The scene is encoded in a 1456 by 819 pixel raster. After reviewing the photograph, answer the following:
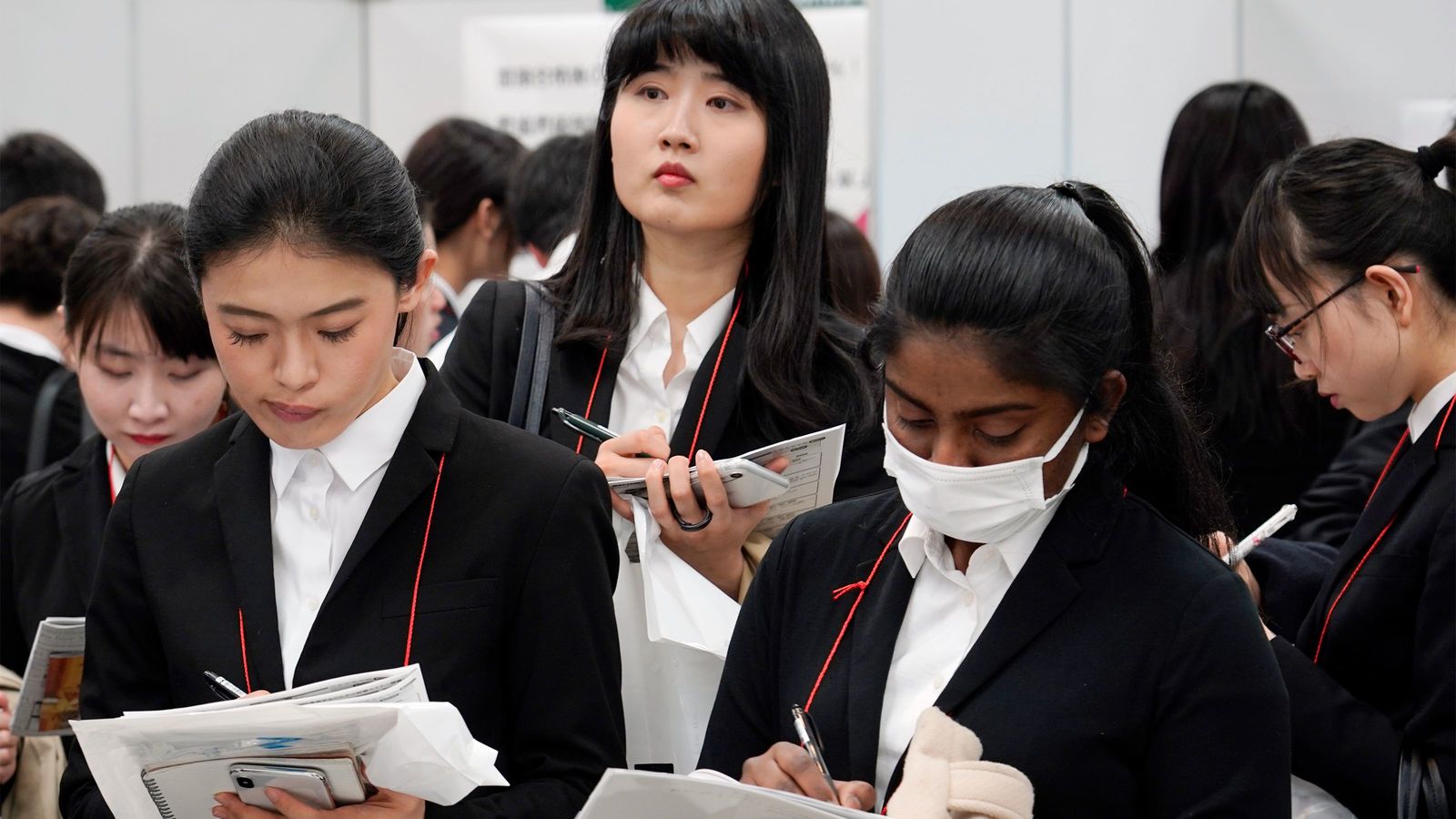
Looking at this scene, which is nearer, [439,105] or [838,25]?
[838,25]

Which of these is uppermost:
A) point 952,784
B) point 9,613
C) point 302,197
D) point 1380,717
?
point 302,197

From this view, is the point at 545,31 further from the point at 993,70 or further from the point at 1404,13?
the point at 1404,13

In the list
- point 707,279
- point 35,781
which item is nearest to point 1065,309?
point 707,279

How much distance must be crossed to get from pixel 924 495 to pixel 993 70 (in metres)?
3.55

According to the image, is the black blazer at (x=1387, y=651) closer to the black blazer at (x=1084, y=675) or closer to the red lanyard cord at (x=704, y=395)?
the black blazer at (x=1084, y=675)

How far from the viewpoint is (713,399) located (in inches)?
101

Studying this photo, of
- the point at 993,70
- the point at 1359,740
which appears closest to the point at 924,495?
the point at 1359,740

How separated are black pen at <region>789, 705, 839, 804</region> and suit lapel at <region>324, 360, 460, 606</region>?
0.53 m

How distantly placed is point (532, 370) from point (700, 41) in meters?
0.59

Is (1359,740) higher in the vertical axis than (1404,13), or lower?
lower

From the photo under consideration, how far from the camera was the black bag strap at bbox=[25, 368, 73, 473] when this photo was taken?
3330mm

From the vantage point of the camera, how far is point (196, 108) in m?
6.46

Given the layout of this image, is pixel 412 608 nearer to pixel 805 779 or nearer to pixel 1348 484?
pixel 805 779

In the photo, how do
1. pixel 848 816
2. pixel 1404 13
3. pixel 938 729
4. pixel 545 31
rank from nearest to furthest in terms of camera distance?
pixel 848 816 < pixel 938 729 < pixel 1404 13 < pixel 545 31
